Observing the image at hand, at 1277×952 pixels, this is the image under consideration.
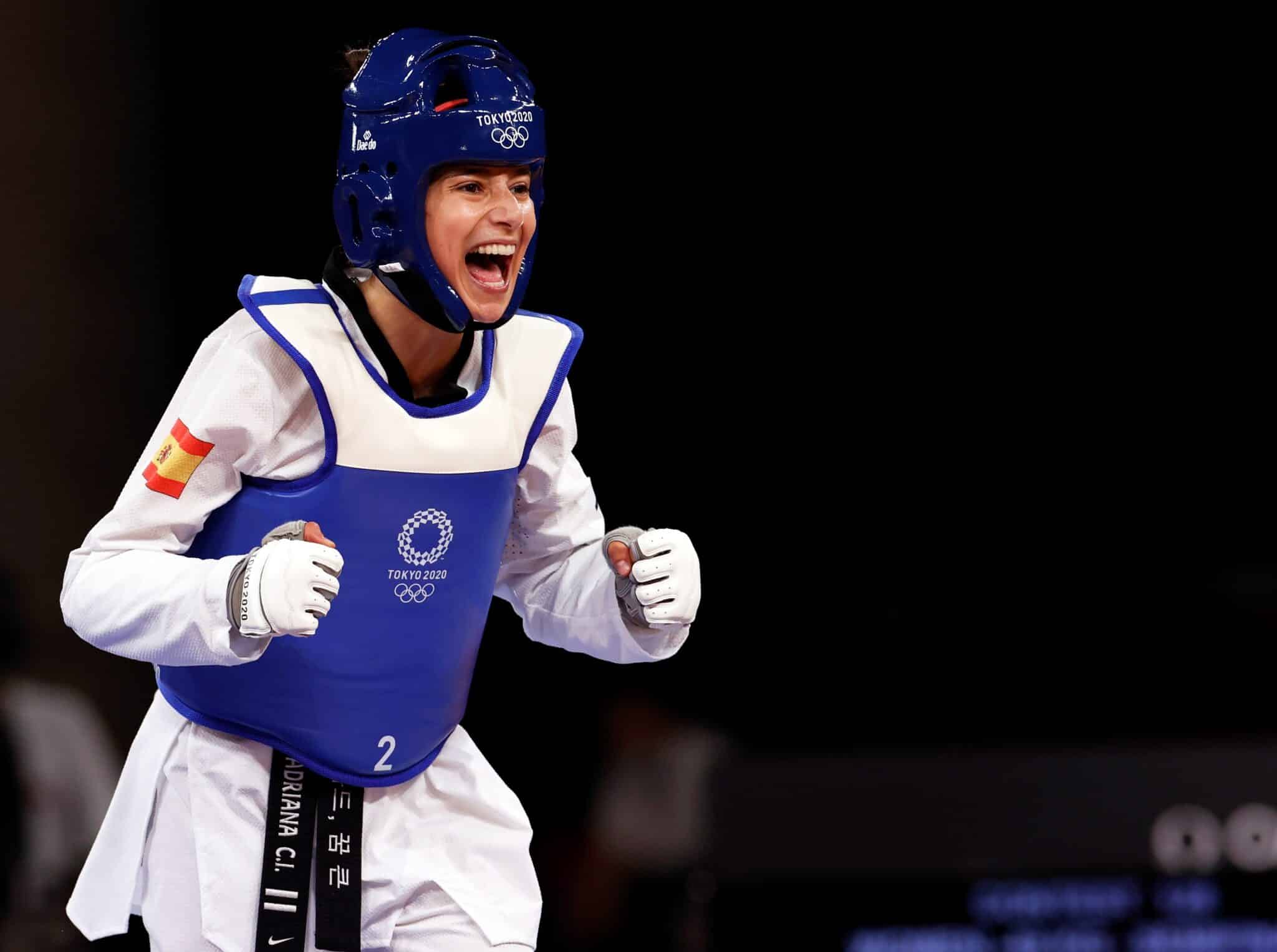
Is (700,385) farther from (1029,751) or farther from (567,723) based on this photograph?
(1029,751)

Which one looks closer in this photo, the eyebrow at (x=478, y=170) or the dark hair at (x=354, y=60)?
the eyebrow at (x=478, y=170)

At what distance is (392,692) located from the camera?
255cm

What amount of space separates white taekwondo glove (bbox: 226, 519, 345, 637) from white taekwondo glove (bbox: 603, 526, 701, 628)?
1.62 ft

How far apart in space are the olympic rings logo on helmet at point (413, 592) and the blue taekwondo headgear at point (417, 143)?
365mm

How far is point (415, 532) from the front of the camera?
2.49 m

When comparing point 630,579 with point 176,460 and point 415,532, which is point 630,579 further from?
point 176,460

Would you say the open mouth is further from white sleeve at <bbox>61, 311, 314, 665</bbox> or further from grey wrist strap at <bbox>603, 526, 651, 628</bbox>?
grey wrist strap at <bbox>603, 526, 651, 628</bbox>

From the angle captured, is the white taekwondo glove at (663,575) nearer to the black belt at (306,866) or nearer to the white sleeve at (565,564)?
the white sleeve at (565,564)

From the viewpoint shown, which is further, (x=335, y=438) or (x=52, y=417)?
(x=52, y=417)

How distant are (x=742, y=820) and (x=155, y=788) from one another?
2.42 metres

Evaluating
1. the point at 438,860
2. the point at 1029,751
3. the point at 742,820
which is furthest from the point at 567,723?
the point at 438,860

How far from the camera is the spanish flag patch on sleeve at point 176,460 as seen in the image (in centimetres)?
236

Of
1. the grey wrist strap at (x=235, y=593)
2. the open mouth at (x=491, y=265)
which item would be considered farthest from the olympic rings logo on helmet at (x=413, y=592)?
the open mouth at (x=491, y=265)

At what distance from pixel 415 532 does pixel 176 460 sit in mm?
340
